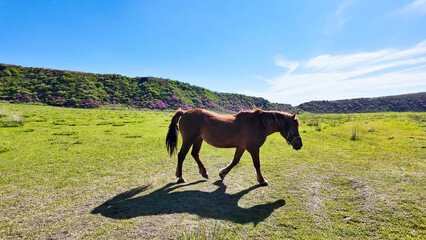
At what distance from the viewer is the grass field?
298cm

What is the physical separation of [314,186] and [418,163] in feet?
15.2

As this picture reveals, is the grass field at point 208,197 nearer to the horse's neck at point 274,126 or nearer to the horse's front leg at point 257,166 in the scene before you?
the horse's front leg at point 257,166

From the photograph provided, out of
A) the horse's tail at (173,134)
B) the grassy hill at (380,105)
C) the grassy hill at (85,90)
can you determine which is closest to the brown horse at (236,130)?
the horse's tail at (173,134)

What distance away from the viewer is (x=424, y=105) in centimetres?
6022

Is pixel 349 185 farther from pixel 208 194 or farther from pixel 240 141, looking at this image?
pixel 208 194

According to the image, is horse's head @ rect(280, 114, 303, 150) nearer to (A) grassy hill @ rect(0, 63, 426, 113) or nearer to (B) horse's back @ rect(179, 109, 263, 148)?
(B) horse's back @ rect(179, 109, 263, 148)

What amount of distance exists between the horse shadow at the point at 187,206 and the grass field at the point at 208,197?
2cm

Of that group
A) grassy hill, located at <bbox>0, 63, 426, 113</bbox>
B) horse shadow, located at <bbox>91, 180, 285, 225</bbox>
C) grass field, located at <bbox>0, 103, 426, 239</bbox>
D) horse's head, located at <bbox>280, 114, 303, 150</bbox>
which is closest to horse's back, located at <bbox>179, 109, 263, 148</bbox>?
horse's head, located at <bbox>280, 114, 303, 150</bbox>

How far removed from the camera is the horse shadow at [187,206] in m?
3.47

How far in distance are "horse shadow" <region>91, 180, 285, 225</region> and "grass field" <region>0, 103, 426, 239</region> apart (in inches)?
0.8

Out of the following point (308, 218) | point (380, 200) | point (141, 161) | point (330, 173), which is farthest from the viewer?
point (141, 161)

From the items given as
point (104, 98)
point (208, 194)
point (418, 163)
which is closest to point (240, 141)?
point (208, 194)

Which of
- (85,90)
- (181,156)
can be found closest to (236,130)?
(181,156)

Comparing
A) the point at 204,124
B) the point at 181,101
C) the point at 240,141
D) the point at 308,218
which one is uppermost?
the point at 181,101
